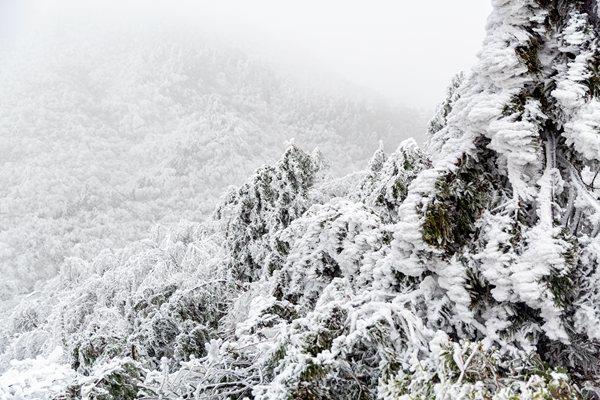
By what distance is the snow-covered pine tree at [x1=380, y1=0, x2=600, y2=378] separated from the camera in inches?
96.3

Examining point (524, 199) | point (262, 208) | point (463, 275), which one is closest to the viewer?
point (463, 275)

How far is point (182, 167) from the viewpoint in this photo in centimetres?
14425

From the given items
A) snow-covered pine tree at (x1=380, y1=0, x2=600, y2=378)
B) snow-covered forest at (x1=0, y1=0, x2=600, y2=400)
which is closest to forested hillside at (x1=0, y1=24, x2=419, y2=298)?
snow-covered forest at (x1=0, y1=0, x2=600, y2=400)

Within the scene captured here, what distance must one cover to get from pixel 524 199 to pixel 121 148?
173 m

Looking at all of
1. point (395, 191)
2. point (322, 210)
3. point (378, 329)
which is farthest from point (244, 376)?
point (395, 191)

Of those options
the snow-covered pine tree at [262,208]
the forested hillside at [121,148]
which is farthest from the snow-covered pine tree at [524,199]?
the forested hillside at [121,148]

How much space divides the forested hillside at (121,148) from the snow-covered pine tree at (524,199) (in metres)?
69.3

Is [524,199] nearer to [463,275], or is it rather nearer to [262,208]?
[463,275]

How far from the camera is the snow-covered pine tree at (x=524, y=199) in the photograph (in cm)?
245

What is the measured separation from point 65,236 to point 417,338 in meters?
95.5

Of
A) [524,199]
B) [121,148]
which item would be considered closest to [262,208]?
[524,199]

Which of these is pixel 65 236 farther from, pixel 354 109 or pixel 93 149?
pixel 354 109

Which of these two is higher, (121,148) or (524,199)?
(524,199)

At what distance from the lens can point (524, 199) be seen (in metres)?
2.73
